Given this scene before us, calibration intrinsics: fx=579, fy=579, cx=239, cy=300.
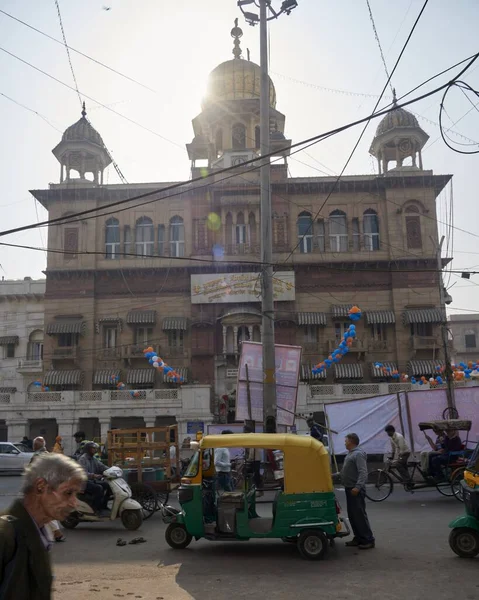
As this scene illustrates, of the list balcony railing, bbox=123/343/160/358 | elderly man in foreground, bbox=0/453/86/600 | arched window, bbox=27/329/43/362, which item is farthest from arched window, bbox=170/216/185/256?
elderly man in foreground, bbox=0/453/86/600

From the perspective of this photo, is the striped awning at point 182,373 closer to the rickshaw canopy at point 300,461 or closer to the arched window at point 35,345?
the arched window at point 35,345

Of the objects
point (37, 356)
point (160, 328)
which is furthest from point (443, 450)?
point (37, 356)

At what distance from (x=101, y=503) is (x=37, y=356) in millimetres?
33658

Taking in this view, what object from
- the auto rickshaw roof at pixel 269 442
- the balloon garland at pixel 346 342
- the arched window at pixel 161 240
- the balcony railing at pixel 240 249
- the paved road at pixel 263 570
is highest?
the arched window at pixel 161 240

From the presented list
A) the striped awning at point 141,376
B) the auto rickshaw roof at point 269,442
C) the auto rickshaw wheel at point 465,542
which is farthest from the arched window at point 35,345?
the auto rickshaw wheel at point 465,542

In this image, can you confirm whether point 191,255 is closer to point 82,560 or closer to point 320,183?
point 320,183

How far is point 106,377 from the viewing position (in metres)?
29.8

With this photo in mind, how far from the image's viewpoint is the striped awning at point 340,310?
99.3ft

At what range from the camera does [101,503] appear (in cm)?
957

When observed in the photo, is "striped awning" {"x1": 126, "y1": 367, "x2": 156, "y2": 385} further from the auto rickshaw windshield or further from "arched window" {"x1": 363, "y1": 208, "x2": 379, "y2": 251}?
the auto rickshaw windshield

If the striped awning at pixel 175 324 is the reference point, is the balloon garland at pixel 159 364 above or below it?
below

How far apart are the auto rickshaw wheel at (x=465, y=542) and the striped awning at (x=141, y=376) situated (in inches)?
935

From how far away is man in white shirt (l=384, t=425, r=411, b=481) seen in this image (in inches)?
484

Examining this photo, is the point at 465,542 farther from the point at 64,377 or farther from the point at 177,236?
the point at 177,236
